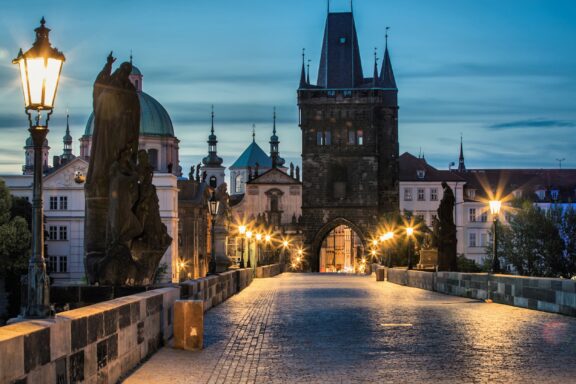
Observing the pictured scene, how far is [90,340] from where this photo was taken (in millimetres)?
9297


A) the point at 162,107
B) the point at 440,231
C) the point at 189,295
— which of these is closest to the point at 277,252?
the point at 162,107

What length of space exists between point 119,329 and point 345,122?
335ft

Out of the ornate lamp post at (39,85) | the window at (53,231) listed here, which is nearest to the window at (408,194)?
the window at (53,231)

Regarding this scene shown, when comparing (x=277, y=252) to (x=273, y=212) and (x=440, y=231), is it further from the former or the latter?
(x=440, y=231)

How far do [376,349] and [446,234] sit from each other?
23.2 m

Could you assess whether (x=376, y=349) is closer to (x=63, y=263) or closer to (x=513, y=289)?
(x=513, y=289)

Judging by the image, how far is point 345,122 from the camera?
112m

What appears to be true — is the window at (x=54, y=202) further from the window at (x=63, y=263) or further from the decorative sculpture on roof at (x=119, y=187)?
the decorative sculpture on roof at (x=119, y=187)

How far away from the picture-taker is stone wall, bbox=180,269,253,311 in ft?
61.5

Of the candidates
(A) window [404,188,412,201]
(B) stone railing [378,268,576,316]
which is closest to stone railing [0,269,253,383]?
(B) stone railing [378,268,576,316]

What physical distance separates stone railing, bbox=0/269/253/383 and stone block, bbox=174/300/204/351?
0.70 feet

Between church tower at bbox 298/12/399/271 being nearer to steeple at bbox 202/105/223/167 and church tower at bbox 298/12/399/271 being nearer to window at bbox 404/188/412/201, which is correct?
window at bbox 404/188/412/201

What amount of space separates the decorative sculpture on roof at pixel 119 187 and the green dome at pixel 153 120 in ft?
311

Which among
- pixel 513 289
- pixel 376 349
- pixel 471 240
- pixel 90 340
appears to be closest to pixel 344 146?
pixel 471 240
